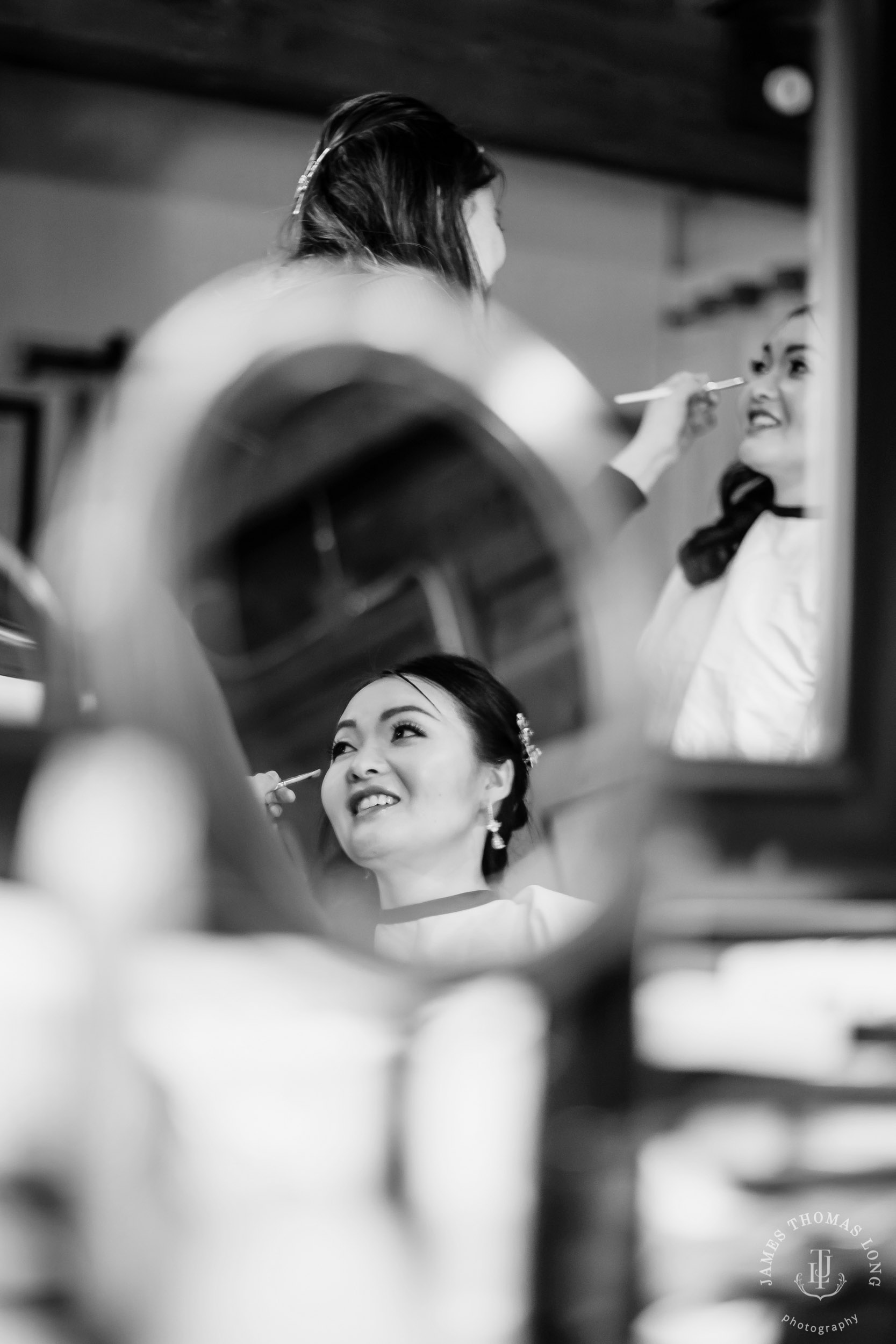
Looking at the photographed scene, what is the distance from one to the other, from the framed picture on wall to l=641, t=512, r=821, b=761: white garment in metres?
0.33

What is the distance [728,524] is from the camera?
78 cm

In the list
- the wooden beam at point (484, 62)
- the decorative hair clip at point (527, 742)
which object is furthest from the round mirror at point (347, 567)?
the wooden beam at point (484, 62)

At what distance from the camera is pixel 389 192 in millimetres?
690

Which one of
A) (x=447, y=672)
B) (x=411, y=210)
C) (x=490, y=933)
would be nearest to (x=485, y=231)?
(x=411, y=210)

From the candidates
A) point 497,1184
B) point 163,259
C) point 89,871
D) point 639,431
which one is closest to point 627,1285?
point 497,1184

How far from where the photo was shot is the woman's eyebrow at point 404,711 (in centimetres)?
65

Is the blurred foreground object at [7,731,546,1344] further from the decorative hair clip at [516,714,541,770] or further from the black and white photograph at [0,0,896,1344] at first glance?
the decorative hair clip at [516,714,541,770]

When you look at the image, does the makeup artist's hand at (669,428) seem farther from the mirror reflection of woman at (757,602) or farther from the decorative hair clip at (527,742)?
the decorative hair clip at (527,742)

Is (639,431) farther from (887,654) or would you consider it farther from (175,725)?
(175,725)

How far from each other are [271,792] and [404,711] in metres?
0.08

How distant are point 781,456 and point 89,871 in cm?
48

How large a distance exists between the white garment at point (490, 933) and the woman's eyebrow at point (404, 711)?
108 millimetres

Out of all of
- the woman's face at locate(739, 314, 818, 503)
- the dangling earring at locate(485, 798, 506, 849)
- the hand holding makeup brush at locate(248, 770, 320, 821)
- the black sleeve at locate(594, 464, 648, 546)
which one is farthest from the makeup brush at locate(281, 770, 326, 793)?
the woman's face at locate(739, 314, 818, 503)

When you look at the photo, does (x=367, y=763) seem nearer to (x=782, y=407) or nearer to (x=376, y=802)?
(x=376, y=802)
